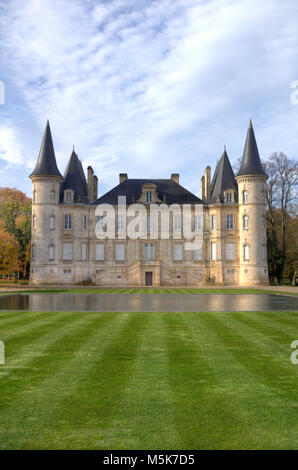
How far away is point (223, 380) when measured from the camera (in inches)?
284

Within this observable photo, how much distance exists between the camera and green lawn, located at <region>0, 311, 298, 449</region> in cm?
499

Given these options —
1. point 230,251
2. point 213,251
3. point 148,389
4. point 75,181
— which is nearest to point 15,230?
point 75,181

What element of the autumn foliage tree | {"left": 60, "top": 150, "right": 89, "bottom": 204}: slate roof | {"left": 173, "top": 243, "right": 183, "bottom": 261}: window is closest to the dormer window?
{"left": 173, "top": 243, "right": 183, "bottom": 261}: window

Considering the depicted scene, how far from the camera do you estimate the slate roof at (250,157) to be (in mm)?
51537

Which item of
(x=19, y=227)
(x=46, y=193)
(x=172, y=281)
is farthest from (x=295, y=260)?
(x=19, y=227)

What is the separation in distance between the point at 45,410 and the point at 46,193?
48717mm

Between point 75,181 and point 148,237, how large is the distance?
12281 mm

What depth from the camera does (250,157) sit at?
52.0 meters

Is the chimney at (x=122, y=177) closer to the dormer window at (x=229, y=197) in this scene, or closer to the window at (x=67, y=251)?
the window at (x=67, y=251)

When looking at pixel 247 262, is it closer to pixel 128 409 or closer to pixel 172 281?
pixel 172 281

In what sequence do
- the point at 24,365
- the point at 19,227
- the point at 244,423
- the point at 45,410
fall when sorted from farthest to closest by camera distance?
the point at 19,227 < the point at 24,365 < the point at 45,410 < the point at 244,423

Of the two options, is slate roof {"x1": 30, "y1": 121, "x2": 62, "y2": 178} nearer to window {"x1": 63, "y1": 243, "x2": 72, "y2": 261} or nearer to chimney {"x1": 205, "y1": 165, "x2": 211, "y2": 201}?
window {"x1": 63, "y1": 243, "x2": 72, "y2": 261}

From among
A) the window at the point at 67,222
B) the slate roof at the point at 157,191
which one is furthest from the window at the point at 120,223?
the window at the point at 67,222

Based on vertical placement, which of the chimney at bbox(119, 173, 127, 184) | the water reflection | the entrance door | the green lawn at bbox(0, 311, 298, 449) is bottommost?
the green lawn at bbox(0, 311, 298, 449)
